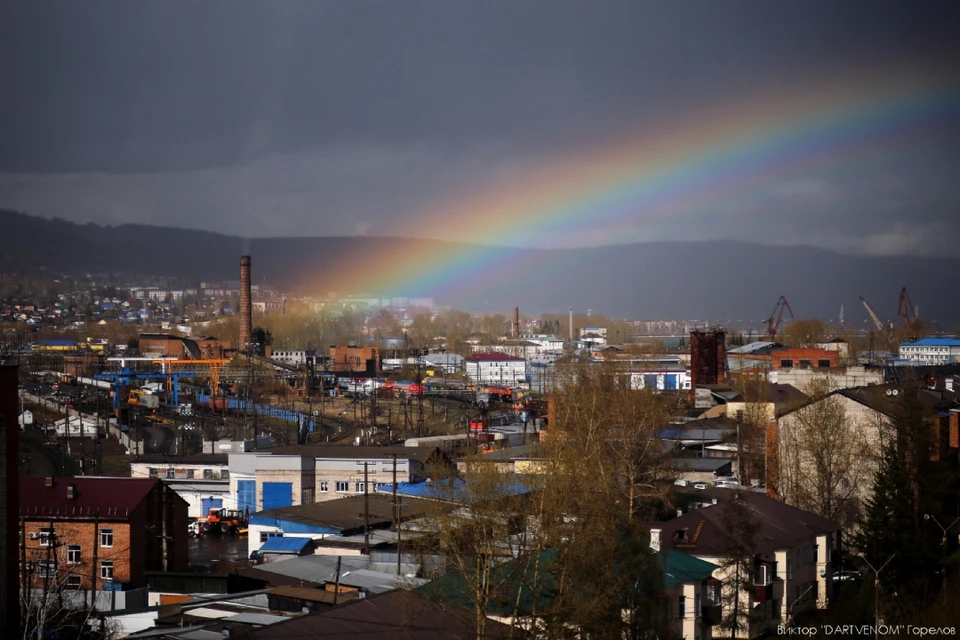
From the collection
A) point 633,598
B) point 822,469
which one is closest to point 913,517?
point 822,469

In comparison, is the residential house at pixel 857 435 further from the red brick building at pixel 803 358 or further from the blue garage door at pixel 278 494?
the red brick building at pixel 803 358

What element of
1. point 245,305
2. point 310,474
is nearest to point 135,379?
point 245,305

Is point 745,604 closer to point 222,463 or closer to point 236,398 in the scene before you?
point 222,463

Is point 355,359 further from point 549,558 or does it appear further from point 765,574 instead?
point 549,558

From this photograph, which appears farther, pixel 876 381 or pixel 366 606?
pixel 876 381

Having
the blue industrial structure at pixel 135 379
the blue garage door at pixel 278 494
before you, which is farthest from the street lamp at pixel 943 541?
the blue industrial structure at pixel 135 379

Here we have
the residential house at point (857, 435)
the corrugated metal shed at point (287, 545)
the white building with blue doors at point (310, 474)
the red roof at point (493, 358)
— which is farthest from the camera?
the red roof at point (493, 358)

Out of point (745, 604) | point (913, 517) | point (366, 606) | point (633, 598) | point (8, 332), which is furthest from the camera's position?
point (8, 332)

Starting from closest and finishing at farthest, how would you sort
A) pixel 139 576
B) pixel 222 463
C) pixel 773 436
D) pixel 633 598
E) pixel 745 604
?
pixel 633 598
pixel 745 604
pixel 139 576
pixel 773 436
pixel 222 463
